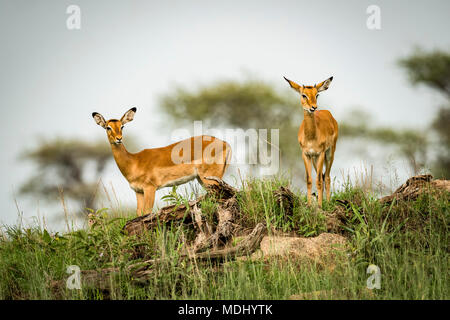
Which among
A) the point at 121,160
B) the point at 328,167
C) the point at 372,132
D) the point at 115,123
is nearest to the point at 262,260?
the point at 328,167

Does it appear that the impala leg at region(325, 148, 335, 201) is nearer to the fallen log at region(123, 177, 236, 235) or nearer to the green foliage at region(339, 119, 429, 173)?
the fallen log at region(123, 177, 236, 235)

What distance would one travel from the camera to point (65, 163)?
22422 mm

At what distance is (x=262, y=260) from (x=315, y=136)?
12.1ft

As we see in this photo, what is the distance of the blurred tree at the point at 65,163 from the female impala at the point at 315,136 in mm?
13839

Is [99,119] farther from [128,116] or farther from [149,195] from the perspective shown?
[149,195]

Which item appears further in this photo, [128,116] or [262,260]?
[128,116]

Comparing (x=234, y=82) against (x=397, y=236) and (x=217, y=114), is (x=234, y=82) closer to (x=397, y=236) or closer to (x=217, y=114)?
(x=217, y=114)

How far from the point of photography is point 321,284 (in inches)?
241

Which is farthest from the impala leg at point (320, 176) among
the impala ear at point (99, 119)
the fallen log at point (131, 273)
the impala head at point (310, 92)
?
the impala ear at point (99, 119)

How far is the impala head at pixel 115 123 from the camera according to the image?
1015 cm

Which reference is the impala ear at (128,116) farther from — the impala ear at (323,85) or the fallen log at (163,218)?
the impala ear at (323,85)

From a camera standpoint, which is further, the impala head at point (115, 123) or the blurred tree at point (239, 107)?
the blurred tree at point (239, 107)

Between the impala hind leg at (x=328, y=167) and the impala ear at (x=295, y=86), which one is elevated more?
the impala ear at (x=295, y=86)
